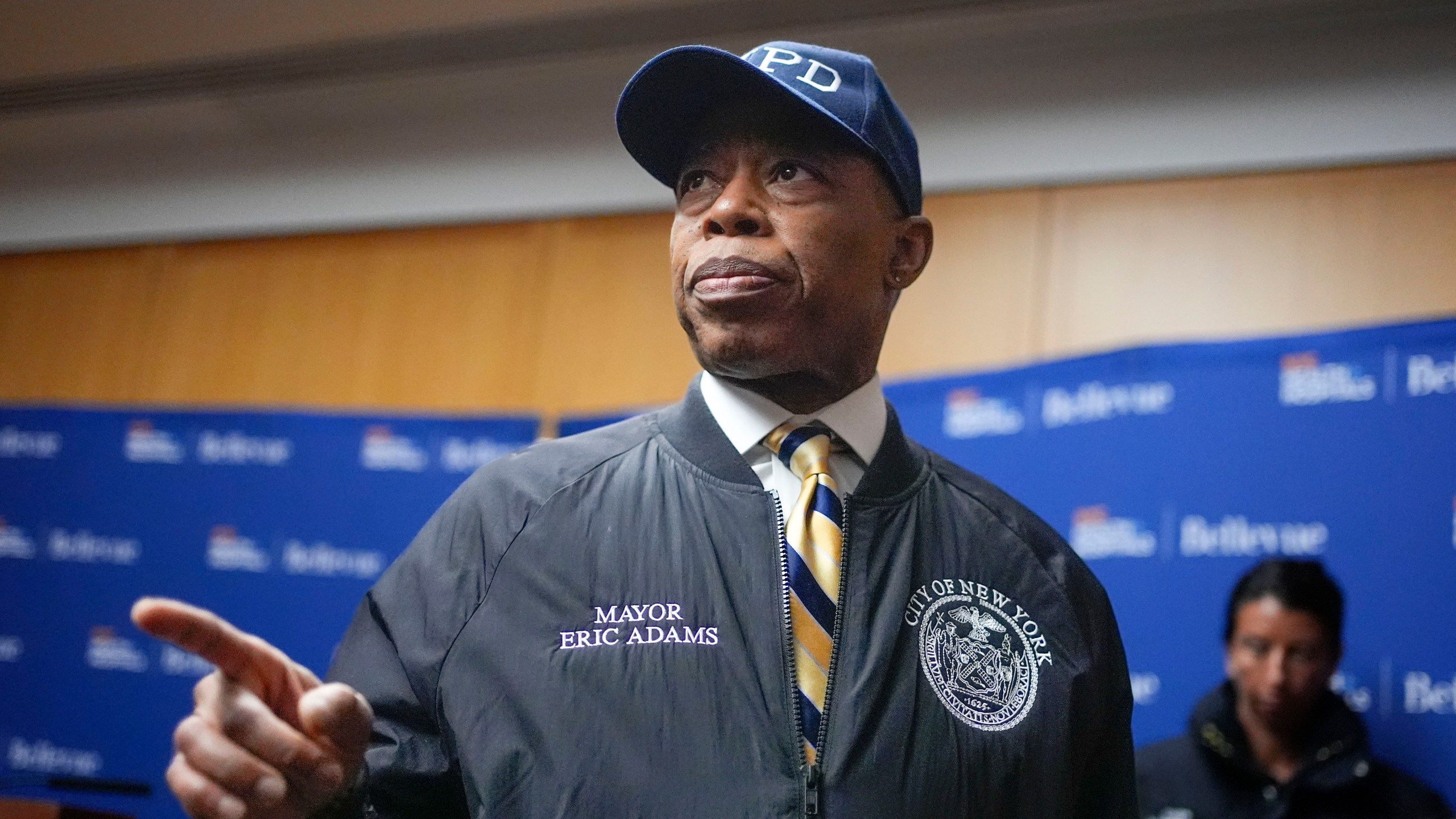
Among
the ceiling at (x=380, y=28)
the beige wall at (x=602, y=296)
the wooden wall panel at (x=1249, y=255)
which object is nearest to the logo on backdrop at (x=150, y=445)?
the beige wall at (x=602, y=296)

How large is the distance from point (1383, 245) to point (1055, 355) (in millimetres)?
815

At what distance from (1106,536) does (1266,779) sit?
61cm

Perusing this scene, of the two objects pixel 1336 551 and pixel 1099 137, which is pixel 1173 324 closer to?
pixel 1099 137

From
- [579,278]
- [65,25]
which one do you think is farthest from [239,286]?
[579,278]

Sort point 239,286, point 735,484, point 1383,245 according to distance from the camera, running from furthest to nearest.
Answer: point 239,286, point 1383,245, point 735,484

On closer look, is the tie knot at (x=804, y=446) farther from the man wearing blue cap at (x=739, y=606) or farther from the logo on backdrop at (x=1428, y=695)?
the logo on backdrop at (x=1428, y=695)

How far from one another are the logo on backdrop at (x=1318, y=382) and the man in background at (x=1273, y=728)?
1.16 feet

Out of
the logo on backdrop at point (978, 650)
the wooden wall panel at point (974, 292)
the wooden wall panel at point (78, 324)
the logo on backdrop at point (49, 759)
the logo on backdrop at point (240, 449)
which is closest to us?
the logo on backdrop at point (978, 650)

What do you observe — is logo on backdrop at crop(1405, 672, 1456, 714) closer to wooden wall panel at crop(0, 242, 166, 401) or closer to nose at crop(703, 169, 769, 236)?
nose at crop(703, 169, 769, 236)

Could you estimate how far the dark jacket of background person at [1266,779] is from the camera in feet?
8.20

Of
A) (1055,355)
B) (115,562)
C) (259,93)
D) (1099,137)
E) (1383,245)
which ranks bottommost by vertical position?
(115,562)

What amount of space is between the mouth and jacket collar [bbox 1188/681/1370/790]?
75.3 inches

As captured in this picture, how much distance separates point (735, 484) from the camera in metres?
1.20

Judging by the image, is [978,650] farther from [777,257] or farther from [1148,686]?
[1148,686]
